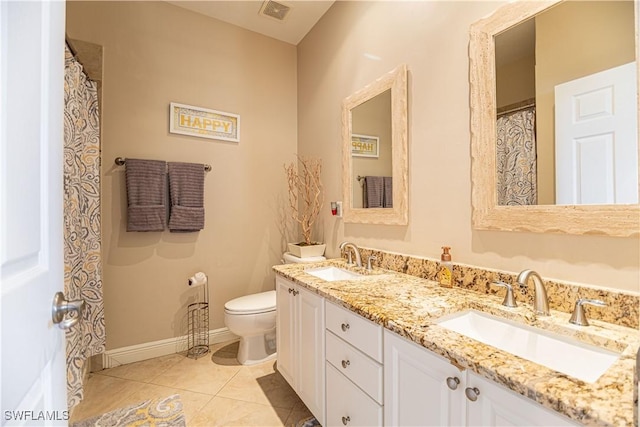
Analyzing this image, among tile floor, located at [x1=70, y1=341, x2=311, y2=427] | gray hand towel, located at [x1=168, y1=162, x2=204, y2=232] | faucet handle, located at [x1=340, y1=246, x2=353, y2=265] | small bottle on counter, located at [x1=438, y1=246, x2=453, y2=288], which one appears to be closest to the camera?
small bottle on counter, located at [x1=438, y1=246, x2=453, y2=288]

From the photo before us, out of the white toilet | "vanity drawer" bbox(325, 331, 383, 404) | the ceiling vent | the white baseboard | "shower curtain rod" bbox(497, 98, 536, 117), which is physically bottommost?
the white baseboard

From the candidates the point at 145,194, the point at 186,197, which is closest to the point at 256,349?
the point at 186,197

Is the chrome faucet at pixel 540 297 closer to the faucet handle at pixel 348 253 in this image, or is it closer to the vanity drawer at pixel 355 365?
the vanity drawer at pixel 355 365

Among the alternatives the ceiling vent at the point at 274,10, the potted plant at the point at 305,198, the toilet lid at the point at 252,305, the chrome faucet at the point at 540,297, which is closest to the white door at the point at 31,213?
the chrome faucet at the point at 540,297

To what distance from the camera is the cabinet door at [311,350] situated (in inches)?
55.1

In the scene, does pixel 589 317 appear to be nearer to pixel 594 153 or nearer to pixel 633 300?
pixel 633 300

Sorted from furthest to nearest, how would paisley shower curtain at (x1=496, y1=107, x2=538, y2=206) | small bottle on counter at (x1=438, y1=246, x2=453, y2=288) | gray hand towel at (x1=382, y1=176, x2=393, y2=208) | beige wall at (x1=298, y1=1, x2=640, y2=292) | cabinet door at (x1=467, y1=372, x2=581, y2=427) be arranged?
1. gray hand towel at (x1=382, y1=176, x2=393, y2=208)
2. small bottle on counter at (x1=438, y1=246, x2=453, y2=288)
3. paisley shower curtain at (x1=496, y1=107, x2=538, y2=206)
4. beige wall at (x1=298, y1=1, x2=640, y2=292)
5. cabinet door at (x1=467, y1=372, x2=581, y2=427)

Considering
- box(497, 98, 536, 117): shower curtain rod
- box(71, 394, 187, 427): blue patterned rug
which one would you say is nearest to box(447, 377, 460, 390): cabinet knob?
box(497, 98, 536, 117): shower curtain rod

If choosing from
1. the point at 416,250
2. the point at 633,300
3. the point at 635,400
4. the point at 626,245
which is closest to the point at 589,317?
the point at 633,300

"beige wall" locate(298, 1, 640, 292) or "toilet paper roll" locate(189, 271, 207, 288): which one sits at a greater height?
"beige wall" locate(298, 1, 640, 292)

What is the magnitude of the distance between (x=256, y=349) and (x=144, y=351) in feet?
2.87

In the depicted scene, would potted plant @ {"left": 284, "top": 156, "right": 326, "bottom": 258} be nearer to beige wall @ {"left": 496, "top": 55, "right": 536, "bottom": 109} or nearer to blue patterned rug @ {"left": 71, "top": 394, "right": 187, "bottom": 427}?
blue patterned rug @ {"left": 71, "top": 394, "right": 187, "bottom": 427}

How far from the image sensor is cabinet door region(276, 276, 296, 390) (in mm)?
1676

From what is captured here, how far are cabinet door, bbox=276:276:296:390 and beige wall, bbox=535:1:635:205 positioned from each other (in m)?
1.30
